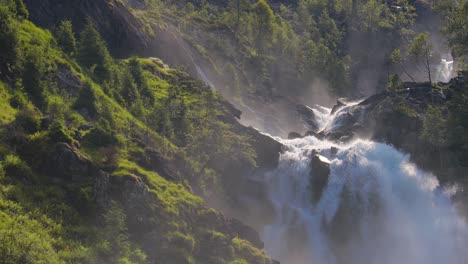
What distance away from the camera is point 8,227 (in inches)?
959

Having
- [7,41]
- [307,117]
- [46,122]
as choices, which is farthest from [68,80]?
[307,117]

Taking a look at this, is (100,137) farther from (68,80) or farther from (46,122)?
(68,80)

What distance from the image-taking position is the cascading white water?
54.5m

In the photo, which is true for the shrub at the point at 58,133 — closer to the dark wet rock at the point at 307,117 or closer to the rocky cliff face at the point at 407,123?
the rocky cliff face at the point at 407,123

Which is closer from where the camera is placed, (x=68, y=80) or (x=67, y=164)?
(x=67, y=164)

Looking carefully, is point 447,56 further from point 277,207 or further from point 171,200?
point 171,200

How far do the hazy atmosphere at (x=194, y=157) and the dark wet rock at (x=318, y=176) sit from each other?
0.20m

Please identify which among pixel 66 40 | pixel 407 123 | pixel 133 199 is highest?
pixel 407 123

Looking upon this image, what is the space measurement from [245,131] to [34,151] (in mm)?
38331

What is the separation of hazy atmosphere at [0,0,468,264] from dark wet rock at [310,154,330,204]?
201 mm

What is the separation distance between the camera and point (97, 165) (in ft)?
115

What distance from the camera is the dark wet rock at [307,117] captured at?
8568cm

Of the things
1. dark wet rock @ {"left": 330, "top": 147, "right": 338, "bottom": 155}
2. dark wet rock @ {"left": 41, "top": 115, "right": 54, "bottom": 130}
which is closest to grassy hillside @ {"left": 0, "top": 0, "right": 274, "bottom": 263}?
dark wet rock @ {"left": 41, "top": 115, "right": 54, "bottom": 130}

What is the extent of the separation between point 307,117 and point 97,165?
190 ft
